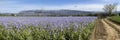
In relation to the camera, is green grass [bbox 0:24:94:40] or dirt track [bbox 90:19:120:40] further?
dirt track [bbox 90:19:120:40]

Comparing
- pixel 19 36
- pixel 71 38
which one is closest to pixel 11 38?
pixel 19 36

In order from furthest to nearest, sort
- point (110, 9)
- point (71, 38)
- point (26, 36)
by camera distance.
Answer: point (110, 9) → point (71, 38) → point (26, 36)

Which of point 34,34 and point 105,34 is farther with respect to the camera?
point 105,34

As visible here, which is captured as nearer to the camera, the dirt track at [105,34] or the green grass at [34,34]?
the green grass at [34,34]

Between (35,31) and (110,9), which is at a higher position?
(35,31)

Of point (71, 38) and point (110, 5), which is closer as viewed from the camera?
point (71, 38)


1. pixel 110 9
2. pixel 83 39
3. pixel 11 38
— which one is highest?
pixel 11 38

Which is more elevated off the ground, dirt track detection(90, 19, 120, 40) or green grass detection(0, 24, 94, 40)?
green grass detection(0, 24, 94, 40)

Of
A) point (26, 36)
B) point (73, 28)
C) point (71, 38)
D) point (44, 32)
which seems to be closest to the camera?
point (26, 36)

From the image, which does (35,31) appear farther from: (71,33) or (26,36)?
(71,33)

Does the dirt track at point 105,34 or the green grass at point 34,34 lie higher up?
the green grass at point 34,34

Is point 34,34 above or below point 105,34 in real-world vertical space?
above

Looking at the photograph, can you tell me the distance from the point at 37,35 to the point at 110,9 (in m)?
108

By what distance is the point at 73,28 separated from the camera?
1219cm
